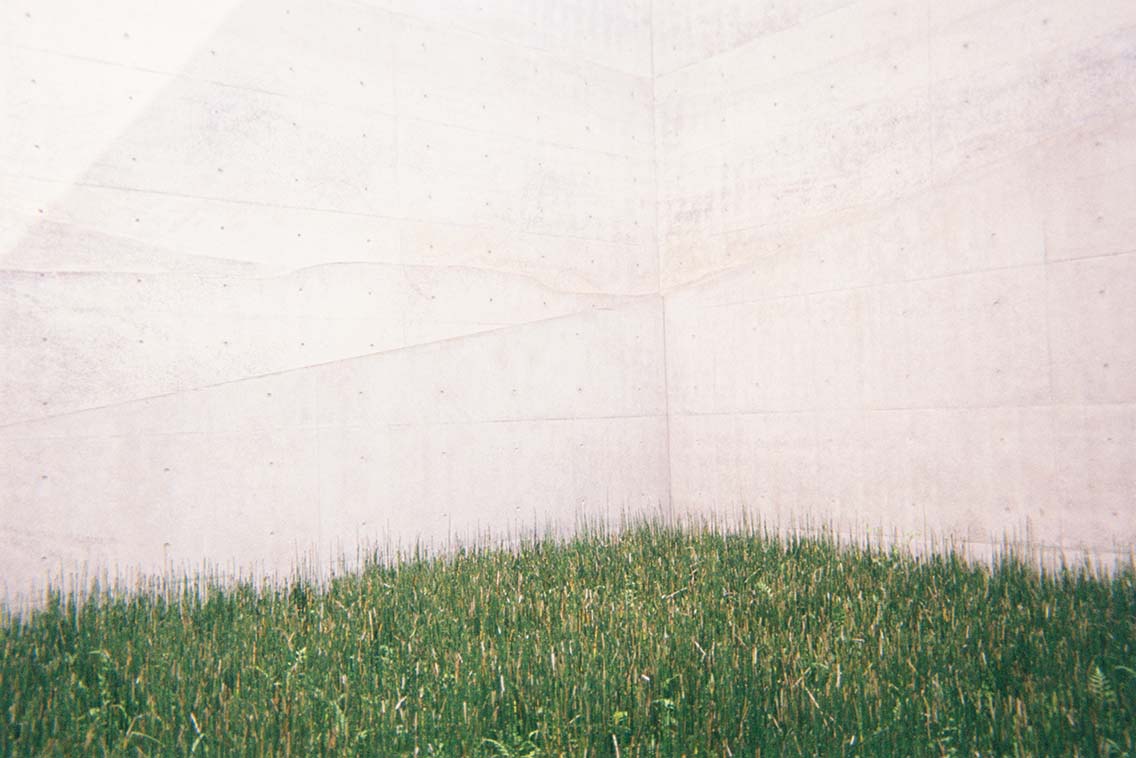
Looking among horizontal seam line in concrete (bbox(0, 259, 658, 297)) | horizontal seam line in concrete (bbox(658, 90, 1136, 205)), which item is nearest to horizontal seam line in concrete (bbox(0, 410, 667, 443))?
horizontal seam line in concrete (bbox(0, 259, 658, 297))

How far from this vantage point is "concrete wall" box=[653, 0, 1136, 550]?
15.5 feet

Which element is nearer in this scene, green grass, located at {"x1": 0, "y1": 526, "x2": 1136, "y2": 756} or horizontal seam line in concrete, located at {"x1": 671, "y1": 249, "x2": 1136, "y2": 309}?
green grass, located at {"x1": 0, "y1": 526, "x2": 1136, "y2": 756}

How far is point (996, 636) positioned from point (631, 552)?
216 cm

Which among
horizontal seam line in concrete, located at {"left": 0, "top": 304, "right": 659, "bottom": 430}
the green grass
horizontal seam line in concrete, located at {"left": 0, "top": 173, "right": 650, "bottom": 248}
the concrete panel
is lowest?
the green grass

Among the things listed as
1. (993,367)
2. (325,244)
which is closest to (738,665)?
(993,367)

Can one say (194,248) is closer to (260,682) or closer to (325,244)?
(325,244)

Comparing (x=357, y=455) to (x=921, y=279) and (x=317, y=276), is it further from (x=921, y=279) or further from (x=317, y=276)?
(x=921, y=279)

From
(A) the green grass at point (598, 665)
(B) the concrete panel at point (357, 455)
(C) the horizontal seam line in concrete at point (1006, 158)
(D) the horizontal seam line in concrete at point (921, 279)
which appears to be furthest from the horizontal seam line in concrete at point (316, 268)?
(A) the green grass at point (598, 665)

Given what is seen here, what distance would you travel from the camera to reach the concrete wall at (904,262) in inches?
186

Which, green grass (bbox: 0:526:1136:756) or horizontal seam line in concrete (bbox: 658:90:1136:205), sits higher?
horizontal seam line in concrete (bbox: 658:90:1136:205)

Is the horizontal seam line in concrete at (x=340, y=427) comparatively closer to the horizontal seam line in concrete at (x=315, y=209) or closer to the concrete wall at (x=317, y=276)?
the concrete wall at (x=317, y=276)

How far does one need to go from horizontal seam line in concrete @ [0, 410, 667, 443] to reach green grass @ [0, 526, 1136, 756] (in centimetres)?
82

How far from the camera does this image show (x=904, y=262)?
18.0ft

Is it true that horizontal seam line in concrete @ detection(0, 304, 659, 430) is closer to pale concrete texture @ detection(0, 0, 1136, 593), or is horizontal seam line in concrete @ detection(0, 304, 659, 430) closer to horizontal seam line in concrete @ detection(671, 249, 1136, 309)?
pale concrete texture @ detection(0, 0, 1136, 593)
